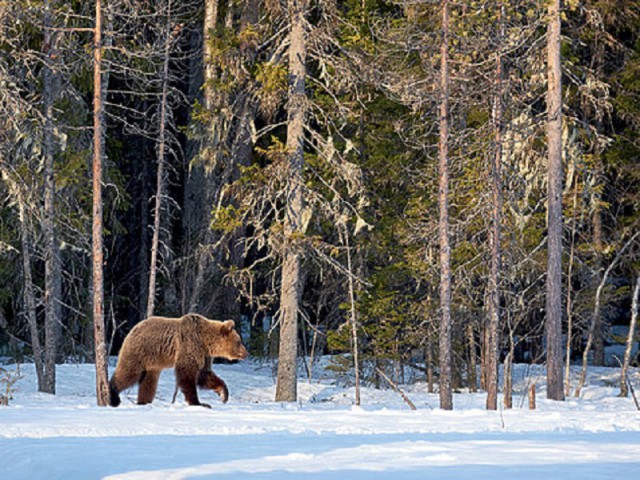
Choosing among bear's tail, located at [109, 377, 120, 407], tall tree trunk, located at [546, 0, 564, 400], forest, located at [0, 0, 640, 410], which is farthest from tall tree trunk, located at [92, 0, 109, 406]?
tall tree trunk, located at [546, 0, 564, 400]

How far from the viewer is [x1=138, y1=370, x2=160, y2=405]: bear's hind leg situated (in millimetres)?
16453

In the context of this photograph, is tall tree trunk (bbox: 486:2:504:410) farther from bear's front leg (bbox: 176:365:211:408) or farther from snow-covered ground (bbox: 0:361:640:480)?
bear's front leg (bbox: 176:365:211:408)

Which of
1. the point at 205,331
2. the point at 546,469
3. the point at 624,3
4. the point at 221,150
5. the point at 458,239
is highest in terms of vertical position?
the point at 624,3

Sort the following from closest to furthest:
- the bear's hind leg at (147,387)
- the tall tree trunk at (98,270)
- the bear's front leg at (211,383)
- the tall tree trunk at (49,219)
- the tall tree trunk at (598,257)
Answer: the bear's front leg at (211,383)
the bear's hind leg at (147,387)
the tall tree trunk at (98,270)
the tall tree trunk at (49,219)
the tall tree trunk at (598,257)

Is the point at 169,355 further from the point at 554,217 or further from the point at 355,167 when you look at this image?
the point at 554,217

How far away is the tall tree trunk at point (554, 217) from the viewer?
72.4ft

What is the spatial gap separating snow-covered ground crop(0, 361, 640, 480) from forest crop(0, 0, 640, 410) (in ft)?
14.7

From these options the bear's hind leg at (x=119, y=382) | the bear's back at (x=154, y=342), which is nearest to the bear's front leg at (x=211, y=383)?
the bear's back at (x=154, y=342)

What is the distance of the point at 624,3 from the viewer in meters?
27.3

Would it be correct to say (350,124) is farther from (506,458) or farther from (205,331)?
(506,458)

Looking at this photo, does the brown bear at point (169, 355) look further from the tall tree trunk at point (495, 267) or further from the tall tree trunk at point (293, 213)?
the tall tree trunk at point (495, 267)

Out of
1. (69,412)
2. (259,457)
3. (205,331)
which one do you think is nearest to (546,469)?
(259,457)

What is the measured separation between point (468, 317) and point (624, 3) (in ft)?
29.8

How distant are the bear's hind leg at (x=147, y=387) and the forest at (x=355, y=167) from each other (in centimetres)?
201
